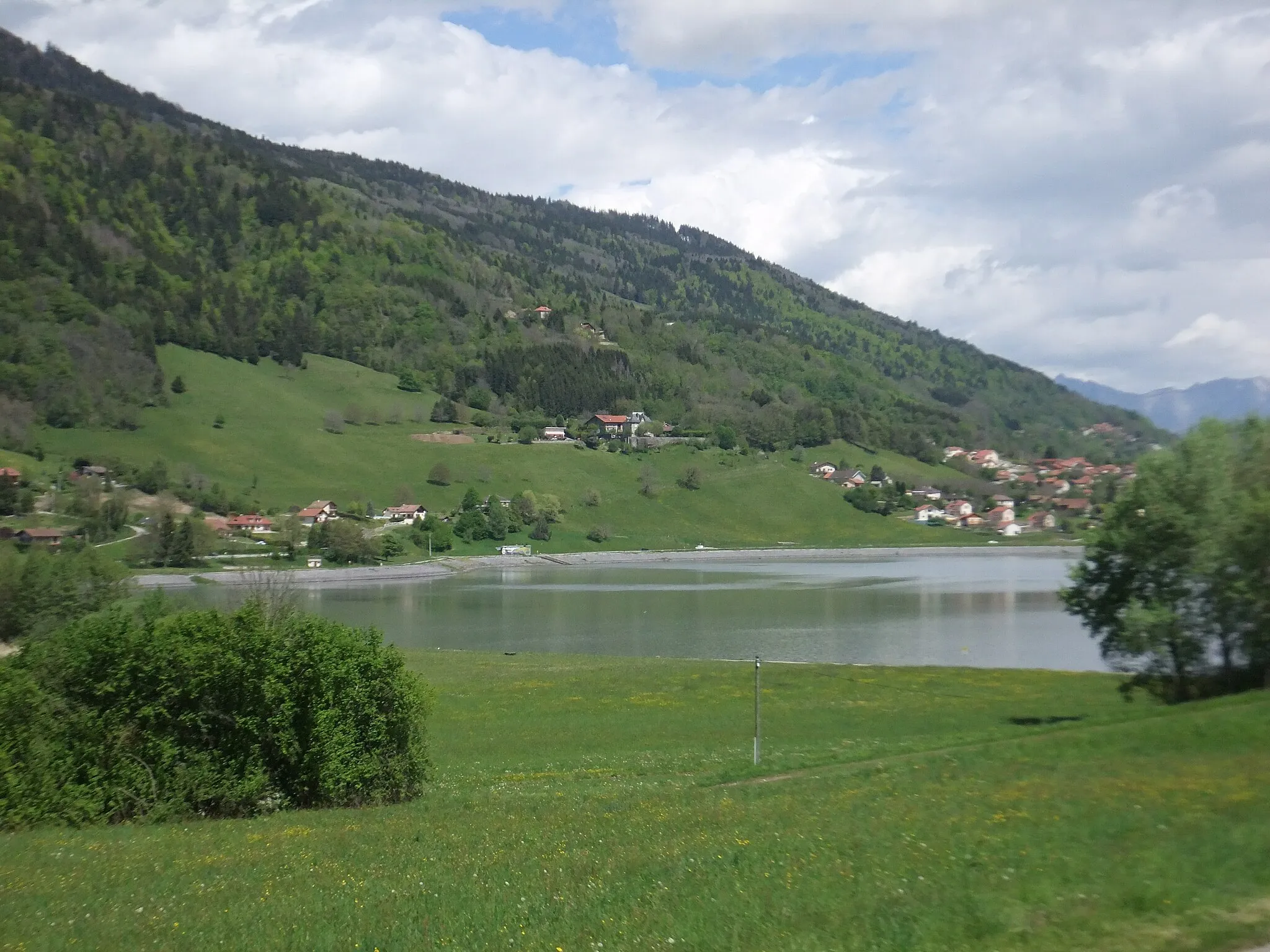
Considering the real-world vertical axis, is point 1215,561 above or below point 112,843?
above

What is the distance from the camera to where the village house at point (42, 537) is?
348 ft

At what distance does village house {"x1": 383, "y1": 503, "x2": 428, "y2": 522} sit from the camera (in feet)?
519

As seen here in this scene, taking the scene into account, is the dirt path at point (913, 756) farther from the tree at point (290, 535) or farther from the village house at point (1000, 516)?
the village house at point (1000, 516)

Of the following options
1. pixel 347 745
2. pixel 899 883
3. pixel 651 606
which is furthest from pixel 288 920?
pixel 651 606

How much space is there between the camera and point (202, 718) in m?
17.9

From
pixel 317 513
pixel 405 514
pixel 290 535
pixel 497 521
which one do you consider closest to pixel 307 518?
pixel 317 513

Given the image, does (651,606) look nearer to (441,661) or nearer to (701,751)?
(441,661)

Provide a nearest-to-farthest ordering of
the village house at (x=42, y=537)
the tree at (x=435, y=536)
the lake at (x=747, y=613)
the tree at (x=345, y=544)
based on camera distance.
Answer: the lake at (x=747, y=613) < the village house at (x=42, y=537) < the tree at (x=345, y=544) < the tree at (x=435, y=536)

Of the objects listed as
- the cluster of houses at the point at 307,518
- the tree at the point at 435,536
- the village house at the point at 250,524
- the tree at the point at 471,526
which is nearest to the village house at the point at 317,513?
the cluster of houses at the point at 307,518

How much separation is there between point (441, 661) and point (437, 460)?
128981mm

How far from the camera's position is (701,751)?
26.4 meters

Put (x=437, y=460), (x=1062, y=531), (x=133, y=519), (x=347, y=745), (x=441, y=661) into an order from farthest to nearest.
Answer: (x=437, y=460)
(x=1062, y=531)
(x=133, y=519)
(x=441, y=661)
(x=347, y=745)

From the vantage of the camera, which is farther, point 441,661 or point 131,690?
point 441,661

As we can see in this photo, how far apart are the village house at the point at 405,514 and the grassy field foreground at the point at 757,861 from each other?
140m
